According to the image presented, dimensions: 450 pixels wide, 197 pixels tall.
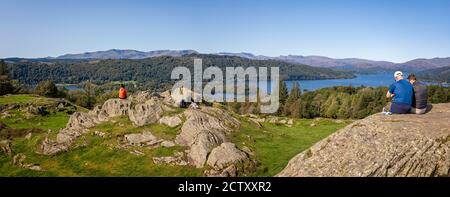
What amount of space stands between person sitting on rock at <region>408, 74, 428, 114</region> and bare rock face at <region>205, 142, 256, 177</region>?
10716 mm

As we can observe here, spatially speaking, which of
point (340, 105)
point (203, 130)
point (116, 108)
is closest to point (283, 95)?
point (340, 105)

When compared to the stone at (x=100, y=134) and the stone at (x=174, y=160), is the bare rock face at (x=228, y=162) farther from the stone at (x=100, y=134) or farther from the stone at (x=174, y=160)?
the stone at (x=100, y=134)

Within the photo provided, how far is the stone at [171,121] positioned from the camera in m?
34.7

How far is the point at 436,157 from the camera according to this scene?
1767cm

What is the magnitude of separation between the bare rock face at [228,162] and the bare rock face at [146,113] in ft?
35.2

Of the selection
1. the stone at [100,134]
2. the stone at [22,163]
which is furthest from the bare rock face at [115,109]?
the stone at [22,163]

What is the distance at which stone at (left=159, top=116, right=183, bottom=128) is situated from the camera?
114ft

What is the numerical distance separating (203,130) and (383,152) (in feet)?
51.0

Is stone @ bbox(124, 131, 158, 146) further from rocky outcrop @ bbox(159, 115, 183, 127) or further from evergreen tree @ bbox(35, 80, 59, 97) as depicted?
evergreen tree @ bbox(35, 80, 59, 97)

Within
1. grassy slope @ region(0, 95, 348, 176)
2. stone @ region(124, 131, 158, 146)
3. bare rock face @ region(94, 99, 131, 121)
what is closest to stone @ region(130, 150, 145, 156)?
grassy slope @ region(0, 95, 348, 176)

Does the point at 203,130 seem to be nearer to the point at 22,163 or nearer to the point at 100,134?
the point at 100,134

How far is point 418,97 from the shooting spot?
72.7ft
